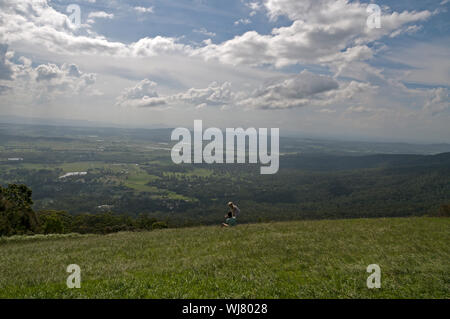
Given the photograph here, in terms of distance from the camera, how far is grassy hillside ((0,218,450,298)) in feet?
30.1

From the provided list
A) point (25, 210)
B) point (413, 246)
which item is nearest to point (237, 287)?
point (413, 246)

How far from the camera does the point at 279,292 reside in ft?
29.6

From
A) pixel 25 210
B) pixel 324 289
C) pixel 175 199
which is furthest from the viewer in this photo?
pixel 175 199

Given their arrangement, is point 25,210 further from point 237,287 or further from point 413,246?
point 413,246

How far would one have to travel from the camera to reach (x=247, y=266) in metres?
12.0

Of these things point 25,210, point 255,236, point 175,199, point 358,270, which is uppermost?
point 358,270

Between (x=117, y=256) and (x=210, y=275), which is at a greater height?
(x=210, y=275)

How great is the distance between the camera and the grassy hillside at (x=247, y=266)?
9180 mm
